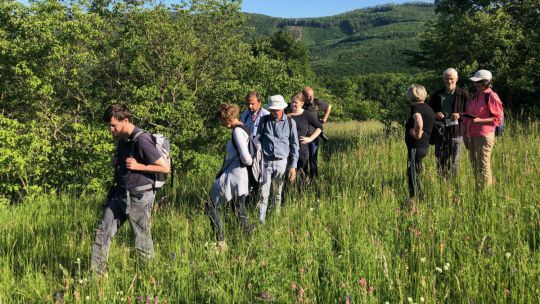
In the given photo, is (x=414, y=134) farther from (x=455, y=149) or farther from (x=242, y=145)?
(x=242, y=145)

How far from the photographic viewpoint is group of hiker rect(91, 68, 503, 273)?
3.49 metres

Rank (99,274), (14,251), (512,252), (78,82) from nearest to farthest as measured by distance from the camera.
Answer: (512,252) → (99,274) → (14,251) → (78,82)

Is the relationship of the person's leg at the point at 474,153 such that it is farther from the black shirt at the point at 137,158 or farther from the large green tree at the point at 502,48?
the large green tree at the point at 502,48

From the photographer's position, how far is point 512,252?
2.99 metres

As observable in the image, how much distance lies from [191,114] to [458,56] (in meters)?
8.09

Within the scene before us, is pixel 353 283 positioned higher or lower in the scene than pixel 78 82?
lower

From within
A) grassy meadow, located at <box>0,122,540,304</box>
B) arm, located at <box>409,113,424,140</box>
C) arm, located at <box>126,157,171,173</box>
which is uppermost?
arm, located at <box>409,113,424,140</box>

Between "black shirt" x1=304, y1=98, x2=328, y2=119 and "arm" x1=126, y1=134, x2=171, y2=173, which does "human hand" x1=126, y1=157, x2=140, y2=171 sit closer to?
"arm" x1=126, y1=134, x2=171, y2=173

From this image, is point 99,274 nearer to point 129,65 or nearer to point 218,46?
point 129,65

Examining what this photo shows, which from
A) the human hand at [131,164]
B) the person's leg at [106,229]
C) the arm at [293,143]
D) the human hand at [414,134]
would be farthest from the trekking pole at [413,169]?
→ the person's leg at [106,229]

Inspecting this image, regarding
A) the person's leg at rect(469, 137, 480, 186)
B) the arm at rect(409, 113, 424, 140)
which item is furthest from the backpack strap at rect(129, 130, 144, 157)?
the person's leg at rect(469, 137, 480, 186)

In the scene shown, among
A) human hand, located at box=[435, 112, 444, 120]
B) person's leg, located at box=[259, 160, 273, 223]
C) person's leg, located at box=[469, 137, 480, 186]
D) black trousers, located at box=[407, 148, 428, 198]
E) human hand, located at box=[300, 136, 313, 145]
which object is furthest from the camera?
human hand, located at box=[300, 136, 313, 145]

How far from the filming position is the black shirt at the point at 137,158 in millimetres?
3457

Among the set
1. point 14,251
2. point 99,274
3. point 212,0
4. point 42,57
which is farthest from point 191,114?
point 99,274
